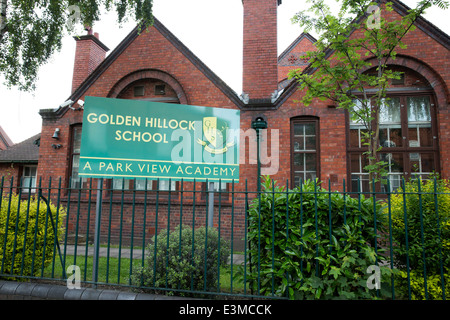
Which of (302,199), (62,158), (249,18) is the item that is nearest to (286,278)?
(302,199)

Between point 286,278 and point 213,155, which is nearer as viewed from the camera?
point 286,278

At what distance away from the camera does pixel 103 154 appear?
489 centimetres

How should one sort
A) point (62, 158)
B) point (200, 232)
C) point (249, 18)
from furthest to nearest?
1. point (62, 158)
2. point (249, 18)
3. point (200, 232)

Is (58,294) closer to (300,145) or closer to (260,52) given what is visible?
(300,145)

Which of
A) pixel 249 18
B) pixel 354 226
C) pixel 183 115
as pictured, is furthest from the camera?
pixel 249 18

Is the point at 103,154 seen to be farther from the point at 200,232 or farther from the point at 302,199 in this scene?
the point at 302,199

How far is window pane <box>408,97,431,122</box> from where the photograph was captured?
8.80m

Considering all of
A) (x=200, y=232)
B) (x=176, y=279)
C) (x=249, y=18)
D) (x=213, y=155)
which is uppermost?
(x=249, y=18)

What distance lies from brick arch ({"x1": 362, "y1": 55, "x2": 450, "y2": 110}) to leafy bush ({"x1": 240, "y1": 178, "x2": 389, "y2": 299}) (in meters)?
6.86

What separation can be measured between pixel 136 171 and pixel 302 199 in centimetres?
286

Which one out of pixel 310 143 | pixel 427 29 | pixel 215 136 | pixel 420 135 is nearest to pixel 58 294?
pixel 215 136

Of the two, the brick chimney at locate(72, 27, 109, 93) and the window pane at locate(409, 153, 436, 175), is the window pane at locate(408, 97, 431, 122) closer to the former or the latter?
the window pane at locate(409, 153, 436, 175)

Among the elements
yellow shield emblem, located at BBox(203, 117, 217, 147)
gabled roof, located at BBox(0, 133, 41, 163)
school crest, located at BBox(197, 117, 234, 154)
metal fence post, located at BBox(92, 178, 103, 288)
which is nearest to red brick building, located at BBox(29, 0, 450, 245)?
school crest, located at BBox(197, 117, 234, 154)

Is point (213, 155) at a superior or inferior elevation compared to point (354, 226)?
superior
